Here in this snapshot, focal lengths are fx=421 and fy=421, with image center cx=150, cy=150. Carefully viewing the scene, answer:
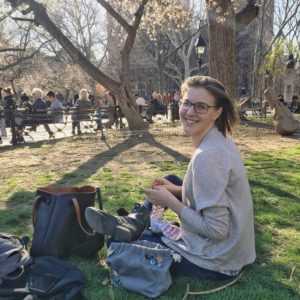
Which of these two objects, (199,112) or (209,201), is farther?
(199,112)

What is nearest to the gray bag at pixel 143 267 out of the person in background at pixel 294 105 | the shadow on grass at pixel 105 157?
the shadow on grass at pixel 105 157

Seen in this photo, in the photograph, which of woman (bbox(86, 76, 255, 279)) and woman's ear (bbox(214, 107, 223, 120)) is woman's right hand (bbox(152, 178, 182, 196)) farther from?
woman's ear (bbox(214, 107, 223, 120))

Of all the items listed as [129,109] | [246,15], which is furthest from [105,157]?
[246,15]

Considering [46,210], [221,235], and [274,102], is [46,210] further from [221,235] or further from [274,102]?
[274,102]

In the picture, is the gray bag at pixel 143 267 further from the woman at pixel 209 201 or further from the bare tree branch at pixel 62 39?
the bare tree branch at pixel 62 39

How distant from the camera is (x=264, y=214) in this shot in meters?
4.51

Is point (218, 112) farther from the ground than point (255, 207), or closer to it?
farther from the ground

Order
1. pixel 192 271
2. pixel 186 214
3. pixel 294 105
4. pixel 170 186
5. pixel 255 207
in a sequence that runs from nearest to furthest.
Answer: pixel 186 214 → pixel 192 271 → pixel 170 186 → pixel 255 207 → pixel 294 105

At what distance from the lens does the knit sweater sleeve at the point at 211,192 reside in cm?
249

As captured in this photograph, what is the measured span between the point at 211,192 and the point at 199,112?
0.55 metres

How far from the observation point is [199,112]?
108 inches

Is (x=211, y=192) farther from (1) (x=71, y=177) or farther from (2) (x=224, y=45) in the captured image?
(2) (x=224, y=45)

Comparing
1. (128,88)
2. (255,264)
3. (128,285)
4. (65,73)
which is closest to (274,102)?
(128,88)

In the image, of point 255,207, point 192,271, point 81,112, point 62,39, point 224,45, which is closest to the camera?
point 192,271
